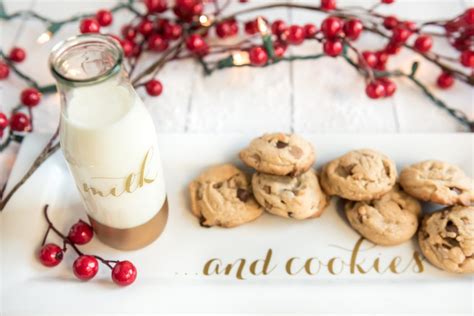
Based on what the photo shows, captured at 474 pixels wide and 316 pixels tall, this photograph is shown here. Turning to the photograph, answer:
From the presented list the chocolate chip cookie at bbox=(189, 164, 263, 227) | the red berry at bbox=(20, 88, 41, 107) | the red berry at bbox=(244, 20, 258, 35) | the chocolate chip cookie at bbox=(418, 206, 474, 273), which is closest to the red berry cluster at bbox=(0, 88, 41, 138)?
the red berry at bbox=(20, 88, 41, 107)

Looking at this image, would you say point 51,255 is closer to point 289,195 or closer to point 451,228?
point 289,195

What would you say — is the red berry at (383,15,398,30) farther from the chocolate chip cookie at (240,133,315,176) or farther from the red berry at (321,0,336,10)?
the chocolate chip cookie at (240,133,315,176)

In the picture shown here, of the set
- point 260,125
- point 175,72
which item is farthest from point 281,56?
point 175,72

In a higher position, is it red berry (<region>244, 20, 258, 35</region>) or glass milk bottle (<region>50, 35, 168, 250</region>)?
glass milk bottle (<region>50, 35, 168, 250</region>)

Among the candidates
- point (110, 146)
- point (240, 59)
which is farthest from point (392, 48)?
point (110, 146)

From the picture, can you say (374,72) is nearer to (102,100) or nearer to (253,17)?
(253,17)

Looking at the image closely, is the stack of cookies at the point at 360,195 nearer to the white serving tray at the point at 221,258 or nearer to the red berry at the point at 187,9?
the white serving tray at the point at 221,258
